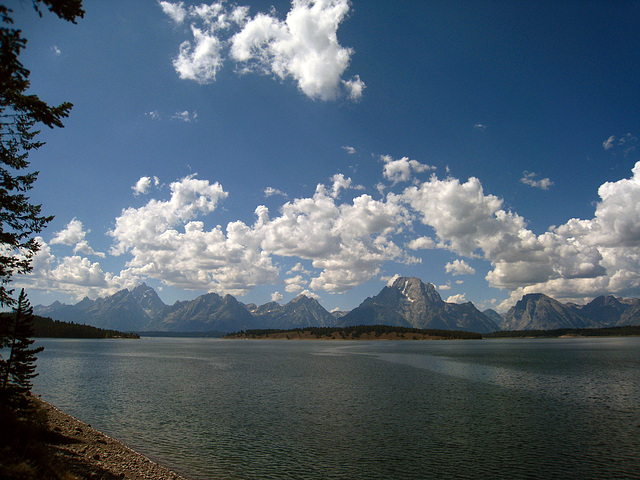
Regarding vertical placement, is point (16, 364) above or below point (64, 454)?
above

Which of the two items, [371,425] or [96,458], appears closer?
[96,458]

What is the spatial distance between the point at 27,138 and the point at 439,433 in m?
48.4

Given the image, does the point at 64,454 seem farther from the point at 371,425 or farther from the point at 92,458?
the point at 371,425

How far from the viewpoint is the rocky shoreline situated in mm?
25473

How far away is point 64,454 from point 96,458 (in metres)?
2.36

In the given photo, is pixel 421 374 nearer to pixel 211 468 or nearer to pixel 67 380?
pixel 211 468

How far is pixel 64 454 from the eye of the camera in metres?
28.1

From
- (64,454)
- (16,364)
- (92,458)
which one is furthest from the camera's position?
(16,364)

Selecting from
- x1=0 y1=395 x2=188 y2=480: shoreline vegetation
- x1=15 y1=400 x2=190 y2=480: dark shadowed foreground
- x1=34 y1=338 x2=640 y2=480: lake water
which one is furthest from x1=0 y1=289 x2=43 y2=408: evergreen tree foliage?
x1=34 y1=338 x2=640 y2=480: lake water

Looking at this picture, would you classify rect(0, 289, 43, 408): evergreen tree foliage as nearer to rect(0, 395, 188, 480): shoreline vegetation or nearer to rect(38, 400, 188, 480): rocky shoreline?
rect(0, 395, 188, 480): shoreline vegetation

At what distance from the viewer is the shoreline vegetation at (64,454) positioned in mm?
18969

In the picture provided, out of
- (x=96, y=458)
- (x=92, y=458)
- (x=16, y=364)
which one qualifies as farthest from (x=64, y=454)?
(x=16, y=364)

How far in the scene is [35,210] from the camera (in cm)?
2562

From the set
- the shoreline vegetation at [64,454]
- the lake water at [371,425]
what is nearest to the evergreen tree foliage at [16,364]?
the shoreline vegetation at [64,454]
